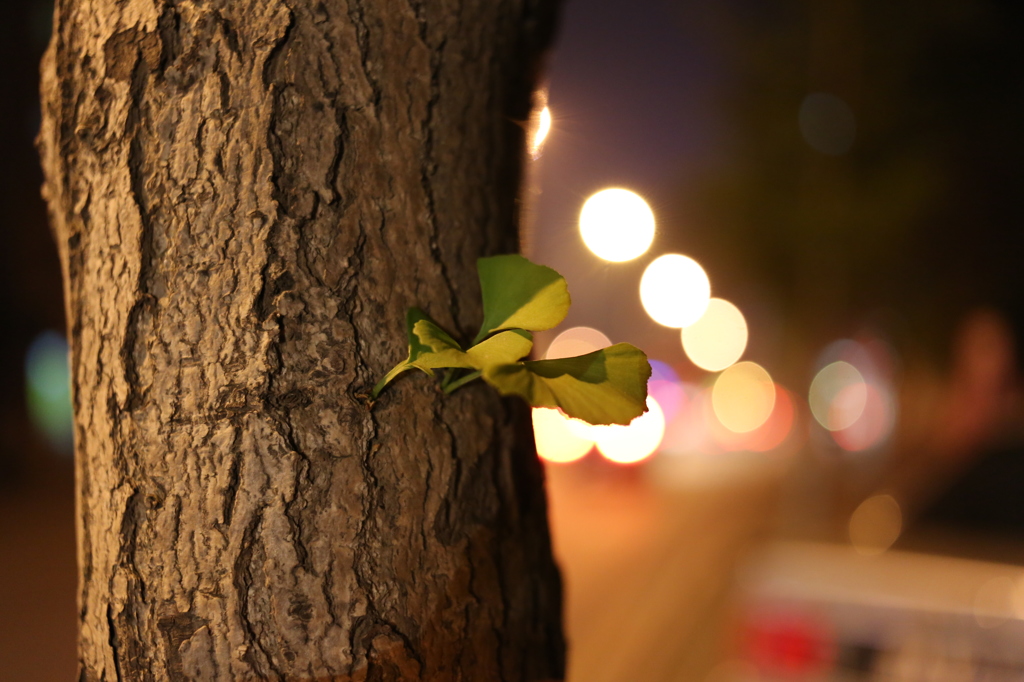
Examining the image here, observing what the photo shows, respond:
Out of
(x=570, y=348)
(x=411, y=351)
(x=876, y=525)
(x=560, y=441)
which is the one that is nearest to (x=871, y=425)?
(x=560, y=441)

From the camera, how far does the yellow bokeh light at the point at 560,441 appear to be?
36.8ft

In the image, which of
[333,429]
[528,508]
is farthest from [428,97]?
[528,508]

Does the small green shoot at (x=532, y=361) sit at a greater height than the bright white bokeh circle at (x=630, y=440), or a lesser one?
greater

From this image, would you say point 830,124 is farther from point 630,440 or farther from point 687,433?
point 687,433

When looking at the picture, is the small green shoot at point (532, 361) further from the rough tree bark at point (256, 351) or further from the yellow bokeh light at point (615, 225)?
the yellow bokeh light at point (615, 225)

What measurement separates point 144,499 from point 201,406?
14cm

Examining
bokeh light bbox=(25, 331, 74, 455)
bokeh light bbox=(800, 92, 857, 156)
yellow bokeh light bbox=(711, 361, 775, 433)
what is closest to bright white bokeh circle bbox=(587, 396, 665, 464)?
bokeh light bbox=(800, 92, 857, 156)

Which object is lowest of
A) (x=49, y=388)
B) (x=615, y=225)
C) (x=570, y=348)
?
(x=49, y=388)

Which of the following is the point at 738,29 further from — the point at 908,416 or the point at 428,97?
the point at 908,416

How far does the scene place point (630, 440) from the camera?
1191 centimetres

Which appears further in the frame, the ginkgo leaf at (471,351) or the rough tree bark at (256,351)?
the rough tree bark at (256,351)

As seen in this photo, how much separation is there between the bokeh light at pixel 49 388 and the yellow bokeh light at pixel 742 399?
14760mm

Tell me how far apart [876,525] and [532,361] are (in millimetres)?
4689

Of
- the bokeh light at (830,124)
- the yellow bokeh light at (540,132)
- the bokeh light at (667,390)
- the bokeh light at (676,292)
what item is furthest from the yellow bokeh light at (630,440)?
the yellow bokeh light at (540,132)
